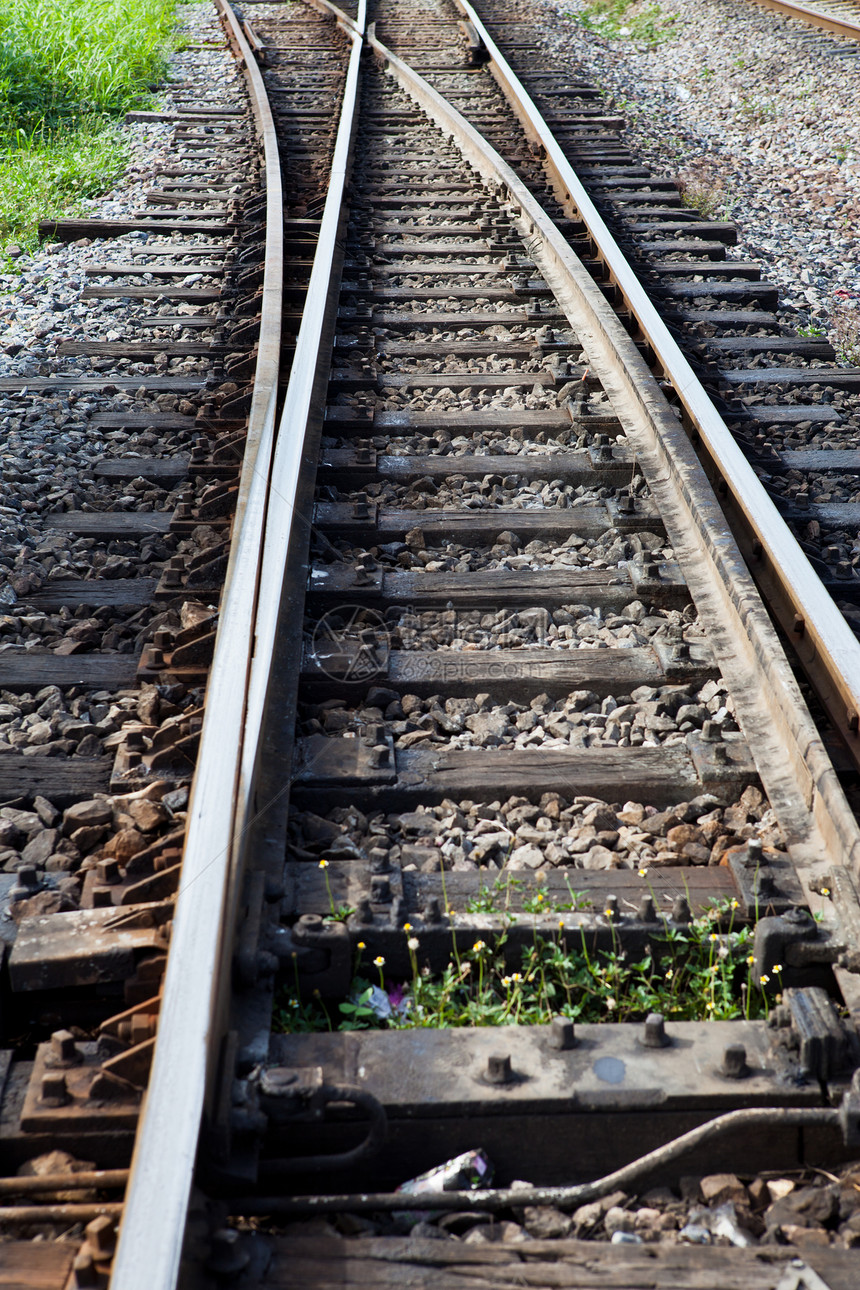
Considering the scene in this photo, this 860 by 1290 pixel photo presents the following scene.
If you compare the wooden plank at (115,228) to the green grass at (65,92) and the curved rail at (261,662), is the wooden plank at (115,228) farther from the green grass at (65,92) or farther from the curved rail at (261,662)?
the curved rail at (261,662)

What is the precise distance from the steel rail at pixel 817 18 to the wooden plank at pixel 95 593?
11.5 meters

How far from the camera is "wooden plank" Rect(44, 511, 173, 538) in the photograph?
11.8 ft

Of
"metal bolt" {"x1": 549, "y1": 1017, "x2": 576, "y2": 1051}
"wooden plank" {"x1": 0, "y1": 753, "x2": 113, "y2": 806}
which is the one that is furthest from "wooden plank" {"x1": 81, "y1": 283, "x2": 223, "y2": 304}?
"metal bolt" {"x1": 549, "y1": 1017, "x2": 576, "y2": 1051}

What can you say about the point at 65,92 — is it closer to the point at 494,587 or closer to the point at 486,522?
the point at 486,522

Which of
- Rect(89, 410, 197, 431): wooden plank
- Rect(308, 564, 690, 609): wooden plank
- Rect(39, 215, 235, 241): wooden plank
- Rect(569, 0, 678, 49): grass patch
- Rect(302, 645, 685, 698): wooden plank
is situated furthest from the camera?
Rect(569, 0, 678, 49): grass patch

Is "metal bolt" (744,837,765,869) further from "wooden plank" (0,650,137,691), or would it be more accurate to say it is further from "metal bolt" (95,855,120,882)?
"wooden plank" (0,650,137,691)

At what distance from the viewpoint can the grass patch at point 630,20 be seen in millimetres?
14096

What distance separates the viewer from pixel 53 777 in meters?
2.57

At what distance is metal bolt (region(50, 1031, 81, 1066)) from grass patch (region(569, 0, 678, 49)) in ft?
47.5

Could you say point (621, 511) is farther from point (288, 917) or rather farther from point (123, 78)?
point (123, 78)

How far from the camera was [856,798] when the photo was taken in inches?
98.2

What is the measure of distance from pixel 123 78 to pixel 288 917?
10.7 meters

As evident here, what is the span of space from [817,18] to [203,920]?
13.8 metres

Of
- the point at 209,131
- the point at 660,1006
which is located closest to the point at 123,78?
the point at 209,131
